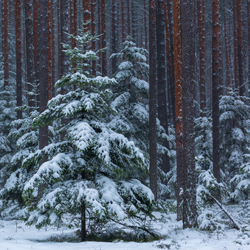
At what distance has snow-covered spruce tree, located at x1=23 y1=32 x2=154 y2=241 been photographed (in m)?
7.25

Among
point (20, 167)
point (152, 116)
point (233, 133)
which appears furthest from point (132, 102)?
point (233, 133)

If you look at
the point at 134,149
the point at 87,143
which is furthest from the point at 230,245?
the point at 87,143

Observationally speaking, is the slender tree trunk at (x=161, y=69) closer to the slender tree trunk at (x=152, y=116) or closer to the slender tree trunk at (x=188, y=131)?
the slender tree trunk at (x=152, y=116)

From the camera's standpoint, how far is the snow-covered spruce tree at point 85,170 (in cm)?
725

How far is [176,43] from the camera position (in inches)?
496

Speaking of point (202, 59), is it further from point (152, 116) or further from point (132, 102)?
point (152, 116)

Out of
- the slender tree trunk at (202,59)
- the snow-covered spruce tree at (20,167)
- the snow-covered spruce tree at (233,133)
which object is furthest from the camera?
the slender tree trunk at (202,59)

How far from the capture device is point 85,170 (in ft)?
26.1

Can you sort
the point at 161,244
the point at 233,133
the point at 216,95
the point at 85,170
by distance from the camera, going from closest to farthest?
the point at 161,244 < the point at 85,170 < the point at 216,95 < the point at 233,133

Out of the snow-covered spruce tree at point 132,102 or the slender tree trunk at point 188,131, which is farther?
the snow-covered spruce tree at point 132,102

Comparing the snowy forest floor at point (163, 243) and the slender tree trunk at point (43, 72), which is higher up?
the slender tree trunk at point (43, 72)

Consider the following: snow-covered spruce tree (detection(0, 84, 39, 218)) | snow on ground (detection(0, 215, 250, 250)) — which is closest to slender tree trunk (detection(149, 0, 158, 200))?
snow on ground (detection(0, 215, 250, 250))

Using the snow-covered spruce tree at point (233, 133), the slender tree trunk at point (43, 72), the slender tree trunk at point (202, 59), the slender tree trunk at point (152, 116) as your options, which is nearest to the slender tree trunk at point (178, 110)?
the slender tree trunk at point (152, 116)

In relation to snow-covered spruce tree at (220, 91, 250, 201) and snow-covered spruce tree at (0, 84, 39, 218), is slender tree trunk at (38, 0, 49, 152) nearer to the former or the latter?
snow-covered spruce tree at (0, 84, 39, 218)
